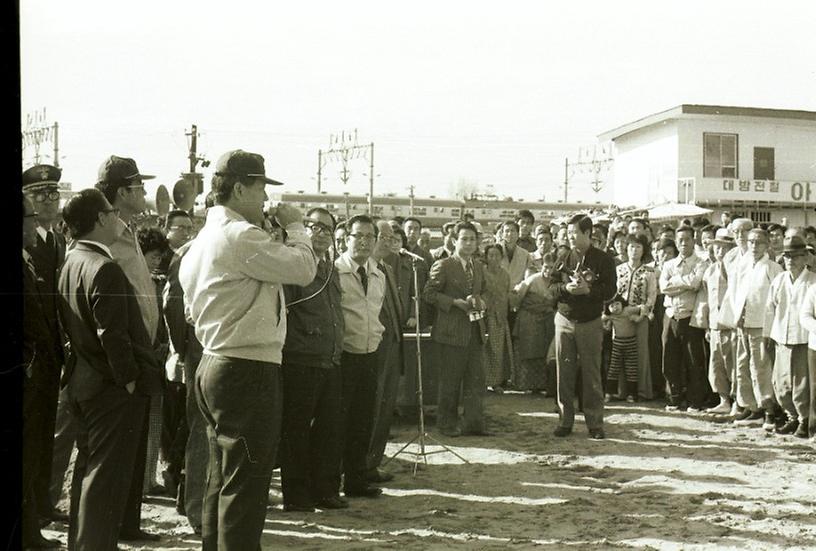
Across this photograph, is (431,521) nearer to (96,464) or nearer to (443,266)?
(96,464)

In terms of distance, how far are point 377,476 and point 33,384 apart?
2.56m

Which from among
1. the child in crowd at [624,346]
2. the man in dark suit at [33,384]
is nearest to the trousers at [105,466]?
the man in dark suit at [33,384]

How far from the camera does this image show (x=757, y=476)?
250 inches

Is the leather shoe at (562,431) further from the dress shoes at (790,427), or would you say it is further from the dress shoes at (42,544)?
the dress shoes at (42,544)

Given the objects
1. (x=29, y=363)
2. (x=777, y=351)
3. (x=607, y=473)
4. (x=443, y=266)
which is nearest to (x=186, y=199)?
(x=29, y=363)

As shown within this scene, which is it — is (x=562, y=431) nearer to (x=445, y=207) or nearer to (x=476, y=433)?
(x=476, y=433)

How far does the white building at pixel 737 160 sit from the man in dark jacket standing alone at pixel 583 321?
2451 centimetres

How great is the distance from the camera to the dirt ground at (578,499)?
490 cm

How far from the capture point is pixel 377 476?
20.5ft

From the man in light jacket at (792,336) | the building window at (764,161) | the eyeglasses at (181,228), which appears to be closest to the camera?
the eyeglasses at (181,228)

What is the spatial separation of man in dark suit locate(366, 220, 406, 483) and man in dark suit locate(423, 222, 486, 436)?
3.62 ft

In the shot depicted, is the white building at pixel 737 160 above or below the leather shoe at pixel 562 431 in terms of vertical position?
above

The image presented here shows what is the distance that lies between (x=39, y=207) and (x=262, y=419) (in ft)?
7.29

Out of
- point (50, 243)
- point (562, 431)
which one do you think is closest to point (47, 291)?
point (50, 243)
